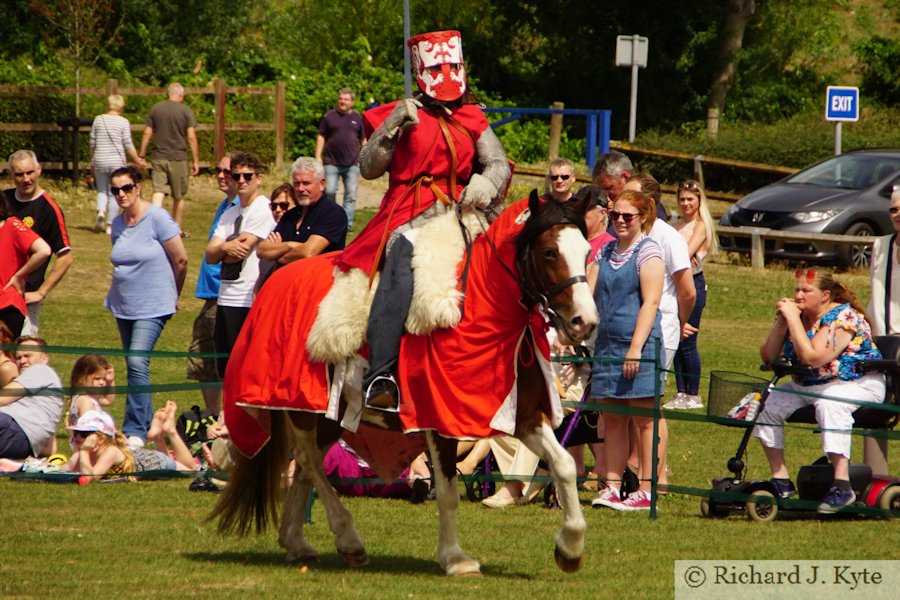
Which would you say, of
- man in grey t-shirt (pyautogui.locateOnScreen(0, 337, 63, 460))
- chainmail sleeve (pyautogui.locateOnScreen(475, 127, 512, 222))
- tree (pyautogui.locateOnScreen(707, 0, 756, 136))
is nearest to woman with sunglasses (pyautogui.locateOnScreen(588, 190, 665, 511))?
chainmail sleeve (pyautogui.locateOnScreen(475, 127, 512, 222))

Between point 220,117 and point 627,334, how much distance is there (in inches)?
719

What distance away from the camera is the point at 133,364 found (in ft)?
36.2

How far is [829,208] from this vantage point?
21.2m

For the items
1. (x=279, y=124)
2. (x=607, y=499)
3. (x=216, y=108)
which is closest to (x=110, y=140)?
(x=216, y=108)

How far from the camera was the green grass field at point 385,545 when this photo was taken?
695 centimetres

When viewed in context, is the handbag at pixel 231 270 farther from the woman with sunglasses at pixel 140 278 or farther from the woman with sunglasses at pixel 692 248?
the woman with sunglasses at pixel 692 248

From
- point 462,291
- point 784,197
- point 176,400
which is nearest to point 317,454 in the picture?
point 462,291

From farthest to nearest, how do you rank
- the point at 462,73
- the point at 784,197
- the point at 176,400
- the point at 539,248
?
the point at 784,197 < the point at 176,400 < the point at 462,73 < the point at 539,248

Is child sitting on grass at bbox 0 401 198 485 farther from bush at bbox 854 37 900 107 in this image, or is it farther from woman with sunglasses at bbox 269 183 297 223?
bush at bbox 854 37 900 107

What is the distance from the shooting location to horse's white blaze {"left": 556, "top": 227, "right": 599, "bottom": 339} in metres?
6.68

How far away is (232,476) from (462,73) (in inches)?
101

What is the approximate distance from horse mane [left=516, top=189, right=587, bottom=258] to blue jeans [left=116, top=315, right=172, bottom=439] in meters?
4.80

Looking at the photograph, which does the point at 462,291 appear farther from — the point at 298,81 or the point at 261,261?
the point at 298,81

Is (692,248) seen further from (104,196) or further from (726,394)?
(104,196)
